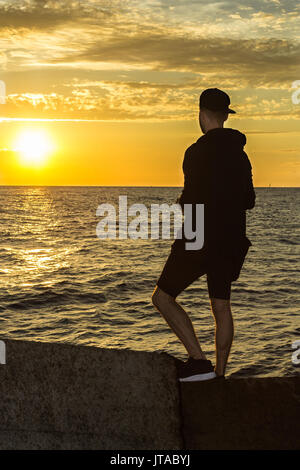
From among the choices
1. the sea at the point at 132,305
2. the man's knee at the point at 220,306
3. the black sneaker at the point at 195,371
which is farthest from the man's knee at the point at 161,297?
the sea at the point at 132,305

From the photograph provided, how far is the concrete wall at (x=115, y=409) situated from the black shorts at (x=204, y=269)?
55 cm

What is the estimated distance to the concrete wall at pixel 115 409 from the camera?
339 centimetres

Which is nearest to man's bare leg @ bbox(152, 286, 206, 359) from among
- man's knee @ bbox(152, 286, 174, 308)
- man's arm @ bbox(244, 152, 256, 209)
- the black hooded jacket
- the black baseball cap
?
man's knee @ bbox(152, 286, 174, 308)

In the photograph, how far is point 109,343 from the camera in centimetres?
1111

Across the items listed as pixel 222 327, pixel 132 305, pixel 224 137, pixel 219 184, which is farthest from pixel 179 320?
pixel 132 305

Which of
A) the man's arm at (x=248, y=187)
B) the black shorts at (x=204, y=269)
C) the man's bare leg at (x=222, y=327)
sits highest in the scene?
the man's arm at (x=248, y=187)

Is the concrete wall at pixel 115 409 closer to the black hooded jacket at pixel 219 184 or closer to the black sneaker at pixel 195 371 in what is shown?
the black sneaker at pixel 195 371

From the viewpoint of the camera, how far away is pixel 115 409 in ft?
11.3

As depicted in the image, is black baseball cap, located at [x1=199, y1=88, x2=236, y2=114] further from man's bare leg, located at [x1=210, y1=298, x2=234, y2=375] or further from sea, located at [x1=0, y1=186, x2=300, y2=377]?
sea, located at [x1=0, y1=186, x2=300, y2=377]

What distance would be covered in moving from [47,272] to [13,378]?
59.2ft

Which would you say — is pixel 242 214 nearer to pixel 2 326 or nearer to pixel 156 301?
pixel 156 301

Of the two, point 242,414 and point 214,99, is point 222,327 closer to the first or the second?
point 242,414

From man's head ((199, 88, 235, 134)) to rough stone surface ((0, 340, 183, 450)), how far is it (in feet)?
5.51

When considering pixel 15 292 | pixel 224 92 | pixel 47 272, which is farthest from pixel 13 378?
pixel 47 272
